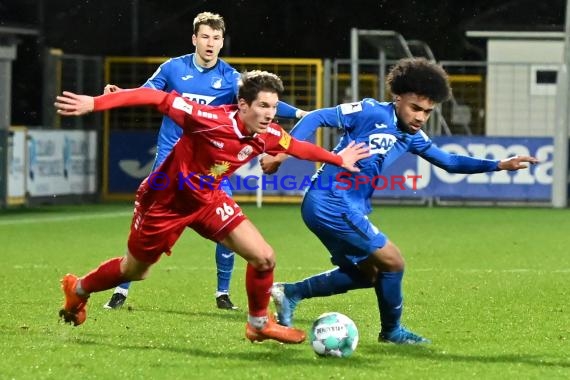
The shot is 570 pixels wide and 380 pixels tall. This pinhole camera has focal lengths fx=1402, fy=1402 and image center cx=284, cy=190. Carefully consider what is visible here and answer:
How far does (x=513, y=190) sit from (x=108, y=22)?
17.3 m

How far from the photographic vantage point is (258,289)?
26.4 feet

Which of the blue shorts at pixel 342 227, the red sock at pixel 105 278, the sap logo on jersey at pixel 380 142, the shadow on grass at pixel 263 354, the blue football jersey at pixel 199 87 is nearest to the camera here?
the shadow on grass at pixel 263 354

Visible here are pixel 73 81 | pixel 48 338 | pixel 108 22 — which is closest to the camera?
pixel 48 338

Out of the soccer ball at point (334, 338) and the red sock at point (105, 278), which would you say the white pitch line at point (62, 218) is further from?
the soccer ball at point (334, 338)

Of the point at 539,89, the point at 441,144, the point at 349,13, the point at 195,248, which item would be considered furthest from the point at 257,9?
the point at 195,248

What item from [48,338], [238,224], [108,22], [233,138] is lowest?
[48,338]

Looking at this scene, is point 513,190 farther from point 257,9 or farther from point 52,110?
point 257,9

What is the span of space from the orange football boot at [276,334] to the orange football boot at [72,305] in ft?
3.89

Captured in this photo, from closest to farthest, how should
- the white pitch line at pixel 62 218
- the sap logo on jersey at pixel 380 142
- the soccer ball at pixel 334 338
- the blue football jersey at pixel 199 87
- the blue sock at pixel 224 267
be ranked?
the soccer ball at pixel 334 338
the sap logo on jersey at pixel 380 142
the blue football jersey at pixel 199 87
the blue sock at pixel 224 267
the white pitch line at pixel 62 218

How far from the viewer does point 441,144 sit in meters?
22.8

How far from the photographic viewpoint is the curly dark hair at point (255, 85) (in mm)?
7852

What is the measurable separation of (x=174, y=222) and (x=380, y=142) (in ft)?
4.29

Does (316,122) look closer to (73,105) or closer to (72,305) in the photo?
(73,105)

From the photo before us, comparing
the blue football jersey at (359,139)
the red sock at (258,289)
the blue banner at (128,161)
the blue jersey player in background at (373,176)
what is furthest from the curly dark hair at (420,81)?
the blue banner at (128,161)
